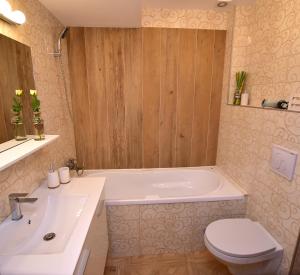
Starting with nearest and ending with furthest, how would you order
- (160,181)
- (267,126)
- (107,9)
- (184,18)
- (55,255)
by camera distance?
(55,255)
(267,126)
(107,9)
(184,18)
(160,181)

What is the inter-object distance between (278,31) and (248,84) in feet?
1.78

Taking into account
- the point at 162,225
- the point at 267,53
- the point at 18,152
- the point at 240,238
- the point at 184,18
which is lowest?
the point at 162,225

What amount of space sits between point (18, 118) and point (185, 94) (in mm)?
1733

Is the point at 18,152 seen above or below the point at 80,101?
below

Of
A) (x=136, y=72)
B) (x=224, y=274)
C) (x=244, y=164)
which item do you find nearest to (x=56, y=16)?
(x=136, y=72)

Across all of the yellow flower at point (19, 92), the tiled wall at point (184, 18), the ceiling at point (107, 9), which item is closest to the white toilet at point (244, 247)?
the yellow flower at point (19, 92)

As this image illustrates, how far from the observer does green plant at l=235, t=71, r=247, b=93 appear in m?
2.01

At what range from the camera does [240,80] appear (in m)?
2.01

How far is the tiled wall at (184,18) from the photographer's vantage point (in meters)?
2.10

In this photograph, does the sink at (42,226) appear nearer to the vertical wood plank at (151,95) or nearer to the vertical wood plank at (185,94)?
the vertical wood plank at (151,95)

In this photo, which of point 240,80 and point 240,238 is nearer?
point 240,238

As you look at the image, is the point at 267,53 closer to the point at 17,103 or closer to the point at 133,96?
the point at 133,96

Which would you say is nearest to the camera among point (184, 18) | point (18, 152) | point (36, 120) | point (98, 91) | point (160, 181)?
point (18, 152)

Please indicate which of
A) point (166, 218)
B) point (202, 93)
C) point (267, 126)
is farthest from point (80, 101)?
point (267, 126)
